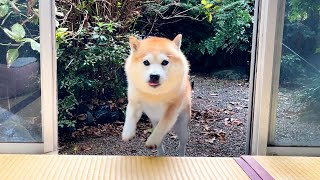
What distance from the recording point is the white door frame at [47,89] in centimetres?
173

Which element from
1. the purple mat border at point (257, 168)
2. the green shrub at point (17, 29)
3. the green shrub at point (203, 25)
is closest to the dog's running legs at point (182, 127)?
the purple mat border at point (257, 168)

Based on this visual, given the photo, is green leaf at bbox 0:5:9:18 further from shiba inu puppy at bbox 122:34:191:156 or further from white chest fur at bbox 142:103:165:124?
white chest fur at bbox 142:103:165:124

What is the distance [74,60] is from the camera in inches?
100

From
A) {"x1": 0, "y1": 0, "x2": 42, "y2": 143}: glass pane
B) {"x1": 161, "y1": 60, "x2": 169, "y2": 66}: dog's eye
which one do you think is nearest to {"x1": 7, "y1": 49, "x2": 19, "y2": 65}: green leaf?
{"x1": 0, "y1": 0, "x2": 42, "y2": 143}: glass pane

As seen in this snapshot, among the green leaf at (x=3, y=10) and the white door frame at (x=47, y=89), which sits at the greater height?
the green leaf at (x=3, y=10)

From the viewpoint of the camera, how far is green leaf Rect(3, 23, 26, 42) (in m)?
1.75

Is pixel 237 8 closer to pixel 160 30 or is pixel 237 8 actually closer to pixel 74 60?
pixel 160 30

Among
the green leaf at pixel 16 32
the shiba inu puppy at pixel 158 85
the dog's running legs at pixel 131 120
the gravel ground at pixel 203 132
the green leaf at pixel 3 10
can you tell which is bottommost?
the gravel ground at pixel 203 132

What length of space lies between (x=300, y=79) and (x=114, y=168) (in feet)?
3.05

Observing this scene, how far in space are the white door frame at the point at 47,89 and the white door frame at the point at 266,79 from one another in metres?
0.89

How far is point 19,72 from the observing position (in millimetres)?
1794

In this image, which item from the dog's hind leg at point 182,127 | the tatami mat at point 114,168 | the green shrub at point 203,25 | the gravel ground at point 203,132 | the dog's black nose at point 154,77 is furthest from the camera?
the green shrub at point 203,25

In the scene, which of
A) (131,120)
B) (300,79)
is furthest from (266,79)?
(131,120)

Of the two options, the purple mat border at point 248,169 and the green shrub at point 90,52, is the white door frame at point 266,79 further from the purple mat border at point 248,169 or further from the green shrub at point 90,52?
the green shrub at point 90,52
